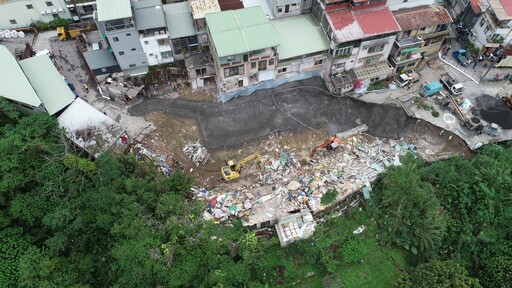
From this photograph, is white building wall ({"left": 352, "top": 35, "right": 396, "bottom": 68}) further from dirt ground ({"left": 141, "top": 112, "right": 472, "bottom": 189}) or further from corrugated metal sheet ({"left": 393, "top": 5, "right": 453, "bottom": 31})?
dirt ground ({"left": 141, "top": 112, "right": 472, "bottom": 189})

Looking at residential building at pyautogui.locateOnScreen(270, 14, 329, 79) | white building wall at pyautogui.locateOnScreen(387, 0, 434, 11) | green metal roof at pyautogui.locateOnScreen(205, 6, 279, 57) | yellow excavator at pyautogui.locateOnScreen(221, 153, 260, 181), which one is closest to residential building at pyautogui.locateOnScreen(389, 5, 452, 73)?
white building wall at pyautogui.locateOnScreen(387, 0, 434, 11)

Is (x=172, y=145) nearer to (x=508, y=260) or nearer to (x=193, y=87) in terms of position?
(x=193, y=87)

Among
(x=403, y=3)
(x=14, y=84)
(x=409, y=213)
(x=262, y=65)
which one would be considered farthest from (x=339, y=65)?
(x=14, y=84)

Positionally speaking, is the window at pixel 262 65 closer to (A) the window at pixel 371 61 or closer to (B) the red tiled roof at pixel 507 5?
(A) the window at pixel 371 61

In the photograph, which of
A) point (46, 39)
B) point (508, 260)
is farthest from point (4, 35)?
point (508, 260)

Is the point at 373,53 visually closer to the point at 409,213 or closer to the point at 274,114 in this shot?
the point at 274,114
